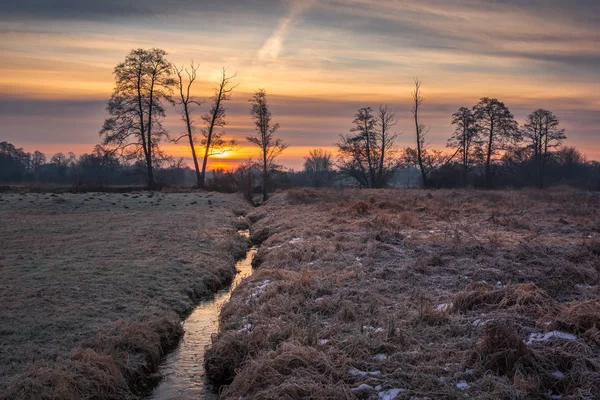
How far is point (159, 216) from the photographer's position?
24266 mm

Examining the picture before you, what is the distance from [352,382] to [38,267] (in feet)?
31.0

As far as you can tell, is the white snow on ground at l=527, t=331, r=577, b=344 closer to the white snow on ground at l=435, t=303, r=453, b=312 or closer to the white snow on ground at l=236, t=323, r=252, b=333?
the white snow on ground at l=435, t=303, r=453, b=312

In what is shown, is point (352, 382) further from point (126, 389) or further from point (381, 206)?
point (381, 206)

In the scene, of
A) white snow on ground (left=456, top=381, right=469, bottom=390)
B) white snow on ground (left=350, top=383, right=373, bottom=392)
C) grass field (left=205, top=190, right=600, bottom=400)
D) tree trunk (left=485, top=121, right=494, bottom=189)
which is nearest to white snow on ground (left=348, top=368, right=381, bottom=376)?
grass field (left=205, top=190, right=600, bottom=400)

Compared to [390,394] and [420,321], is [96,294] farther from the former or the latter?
[390,394]

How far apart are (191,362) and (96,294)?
3.21 m

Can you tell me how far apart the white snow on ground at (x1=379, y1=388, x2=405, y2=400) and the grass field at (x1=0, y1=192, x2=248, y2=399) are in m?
3.83

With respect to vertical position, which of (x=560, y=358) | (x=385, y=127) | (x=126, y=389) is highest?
(x=385, y=127)

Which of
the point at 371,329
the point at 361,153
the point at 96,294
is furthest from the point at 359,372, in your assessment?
the point at 361,153

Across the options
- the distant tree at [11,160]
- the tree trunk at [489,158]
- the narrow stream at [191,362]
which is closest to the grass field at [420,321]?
the narrow stream at [191,362]

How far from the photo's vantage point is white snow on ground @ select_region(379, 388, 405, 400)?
5836mm

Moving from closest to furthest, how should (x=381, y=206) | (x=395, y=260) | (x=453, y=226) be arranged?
(x=395, y=260)
(x=453, y=226)
(x=381, y=206)

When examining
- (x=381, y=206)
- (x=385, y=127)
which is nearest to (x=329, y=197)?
(x=381, y=206)

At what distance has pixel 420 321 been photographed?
779 centimetres
